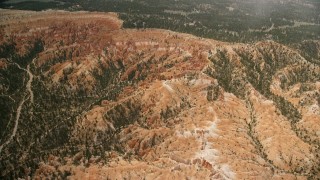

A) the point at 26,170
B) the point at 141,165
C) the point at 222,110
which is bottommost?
the point at 26,170

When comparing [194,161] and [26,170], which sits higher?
[194,161]

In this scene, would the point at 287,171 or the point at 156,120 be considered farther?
the point at 156,120

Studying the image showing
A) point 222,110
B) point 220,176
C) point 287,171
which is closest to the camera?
point 220,176

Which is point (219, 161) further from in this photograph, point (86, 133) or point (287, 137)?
point (86, 133)

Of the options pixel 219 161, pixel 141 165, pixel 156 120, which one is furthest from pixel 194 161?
pixel 156 120

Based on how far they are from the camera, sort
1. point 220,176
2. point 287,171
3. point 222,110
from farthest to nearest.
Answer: point 222,110, point 287,171, point 220,176

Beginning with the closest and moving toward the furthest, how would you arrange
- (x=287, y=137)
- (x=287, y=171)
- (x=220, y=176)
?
(x=220, y=176)
(x=287, y=171)
(x=287, y=137)

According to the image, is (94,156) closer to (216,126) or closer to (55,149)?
(55,149)

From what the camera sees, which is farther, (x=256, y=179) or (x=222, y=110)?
(x=222, y=110)

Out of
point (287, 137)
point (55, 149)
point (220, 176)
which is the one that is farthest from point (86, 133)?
point (287, 137)
